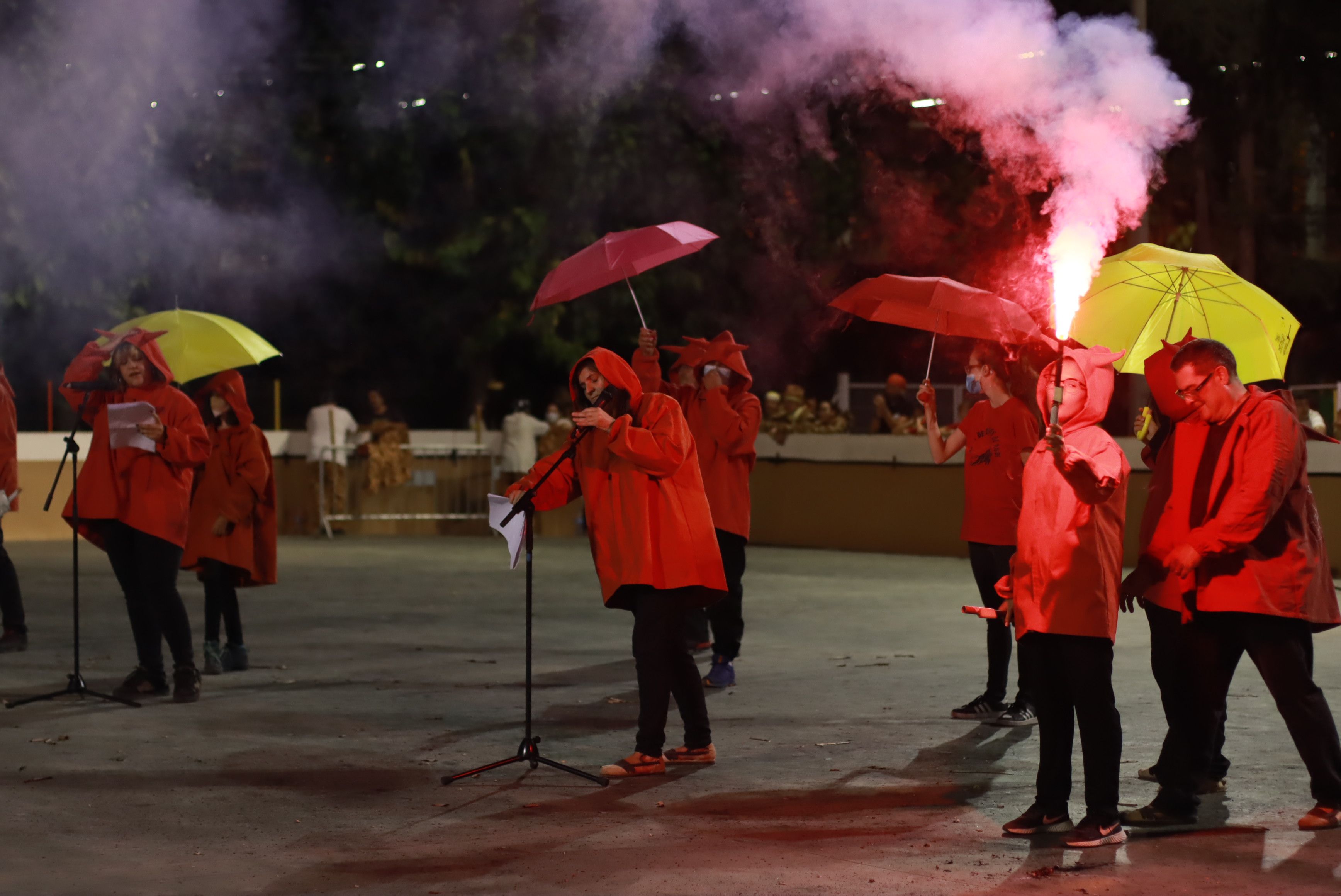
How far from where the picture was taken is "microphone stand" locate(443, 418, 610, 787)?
6.69m

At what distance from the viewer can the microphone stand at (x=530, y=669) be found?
6691 millimetres

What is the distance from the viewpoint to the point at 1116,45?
30.3 feet

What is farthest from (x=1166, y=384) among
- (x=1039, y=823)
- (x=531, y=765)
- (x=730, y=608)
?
(x=730, y=608)

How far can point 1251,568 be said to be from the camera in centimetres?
582

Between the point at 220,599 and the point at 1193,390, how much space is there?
5.75 m

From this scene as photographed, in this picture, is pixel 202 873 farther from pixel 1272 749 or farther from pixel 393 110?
pixel 393 110

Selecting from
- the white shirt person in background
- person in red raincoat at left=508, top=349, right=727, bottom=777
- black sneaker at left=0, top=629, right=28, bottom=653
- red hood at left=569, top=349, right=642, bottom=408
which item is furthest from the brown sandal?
the white shirt person in background

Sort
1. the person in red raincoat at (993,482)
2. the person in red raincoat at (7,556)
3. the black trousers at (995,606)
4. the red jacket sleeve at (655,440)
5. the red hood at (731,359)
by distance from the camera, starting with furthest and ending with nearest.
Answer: the person in red raincoat at (7,556) < the red hood at (731,359) < the black trousers at (995,606) < the person in red raincoat at (993,482) < the red jacket sleeve at (655,440)

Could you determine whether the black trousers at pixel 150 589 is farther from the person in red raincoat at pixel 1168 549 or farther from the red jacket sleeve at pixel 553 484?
the person in red raincoat at pixel 1168 549

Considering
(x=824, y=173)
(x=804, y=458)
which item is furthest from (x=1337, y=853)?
(x=824, y=173)

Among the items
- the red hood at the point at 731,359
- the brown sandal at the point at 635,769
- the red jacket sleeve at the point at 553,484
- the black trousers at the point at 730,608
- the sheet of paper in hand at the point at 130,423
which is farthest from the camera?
the red hood at the point at 731,359

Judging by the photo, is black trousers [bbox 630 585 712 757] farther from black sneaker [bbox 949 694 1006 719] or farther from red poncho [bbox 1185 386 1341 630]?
red poncho [bbox 1185 386 1341 630]

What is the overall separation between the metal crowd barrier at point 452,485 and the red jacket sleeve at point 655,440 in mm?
14039

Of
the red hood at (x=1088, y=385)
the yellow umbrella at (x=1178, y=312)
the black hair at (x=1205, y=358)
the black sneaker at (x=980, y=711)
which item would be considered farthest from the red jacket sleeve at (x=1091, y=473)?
the black sneaker at (x=980, y=711)
